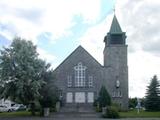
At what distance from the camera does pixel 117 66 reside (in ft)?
211

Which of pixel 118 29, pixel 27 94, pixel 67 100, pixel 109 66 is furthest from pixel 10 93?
pixel 118 29

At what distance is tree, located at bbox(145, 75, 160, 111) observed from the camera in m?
53.6

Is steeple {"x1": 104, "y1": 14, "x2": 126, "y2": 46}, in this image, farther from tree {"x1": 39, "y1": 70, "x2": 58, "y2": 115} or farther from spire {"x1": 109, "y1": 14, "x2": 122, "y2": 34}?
tree {"x1": 39, "y1": 70, "x2": 58, "y2": 115}

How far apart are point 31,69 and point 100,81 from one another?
71.1 ft

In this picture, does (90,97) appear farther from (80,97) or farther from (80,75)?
(80,75)

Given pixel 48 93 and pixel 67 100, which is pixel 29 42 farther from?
pixel 67 100

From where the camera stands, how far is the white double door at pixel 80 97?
206 feet

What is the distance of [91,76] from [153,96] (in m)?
13.8

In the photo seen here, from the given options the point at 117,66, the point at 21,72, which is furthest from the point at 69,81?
the point at 21,72

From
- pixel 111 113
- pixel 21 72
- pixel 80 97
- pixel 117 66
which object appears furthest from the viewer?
pixel 117 66

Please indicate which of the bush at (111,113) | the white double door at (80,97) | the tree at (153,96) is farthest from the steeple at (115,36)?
the bush at (111,113)

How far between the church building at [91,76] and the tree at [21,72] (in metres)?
17.3

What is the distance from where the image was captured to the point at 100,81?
6391cm

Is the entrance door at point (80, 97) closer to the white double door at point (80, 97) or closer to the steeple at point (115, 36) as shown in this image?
the white double door at point (80, 97)
